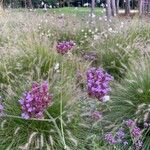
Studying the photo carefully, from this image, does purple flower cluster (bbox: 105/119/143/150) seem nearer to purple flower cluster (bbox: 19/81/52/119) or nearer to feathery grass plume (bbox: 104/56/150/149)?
feathery grass plume (bbox: 104/56/150/149)

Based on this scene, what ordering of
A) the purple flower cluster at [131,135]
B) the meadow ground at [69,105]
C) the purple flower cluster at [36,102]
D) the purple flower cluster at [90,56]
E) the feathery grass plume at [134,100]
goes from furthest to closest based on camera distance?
the purple flower cluster at [90,56], the feathery grass plume at [134,100], the purple flower cluster at [131,135], the meadow ground at [69,105], the purple flower cluster at [36,102]

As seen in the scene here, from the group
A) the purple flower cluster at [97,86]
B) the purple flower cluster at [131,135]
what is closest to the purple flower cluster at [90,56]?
the purple flower cluster at [131,135]

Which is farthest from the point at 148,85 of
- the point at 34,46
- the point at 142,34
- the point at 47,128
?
the point at 142,34

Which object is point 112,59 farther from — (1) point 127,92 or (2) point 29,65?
(1) point 127,92

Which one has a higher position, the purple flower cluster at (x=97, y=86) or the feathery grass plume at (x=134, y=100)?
the purple flower cluster at (x=97, y=86)

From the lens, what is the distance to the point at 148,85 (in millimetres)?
4906

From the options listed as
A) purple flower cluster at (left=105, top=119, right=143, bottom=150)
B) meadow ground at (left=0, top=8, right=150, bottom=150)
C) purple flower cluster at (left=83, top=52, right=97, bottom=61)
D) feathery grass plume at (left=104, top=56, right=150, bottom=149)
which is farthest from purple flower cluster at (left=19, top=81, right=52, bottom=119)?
purple flower cluster at (left=83, top=52, right=97, bottom=61)

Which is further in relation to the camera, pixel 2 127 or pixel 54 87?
pixel 54 87

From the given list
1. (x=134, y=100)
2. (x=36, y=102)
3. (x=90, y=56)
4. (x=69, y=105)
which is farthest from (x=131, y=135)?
(x=90, y=56)

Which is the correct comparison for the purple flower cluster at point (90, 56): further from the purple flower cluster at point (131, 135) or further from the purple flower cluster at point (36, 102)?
the purple flower cluster at point (36, 102)

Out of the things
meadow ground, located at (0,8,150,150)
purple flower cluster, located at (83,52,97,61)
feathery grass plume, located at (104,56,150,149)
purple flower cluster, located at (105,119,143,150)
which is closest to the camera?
meadow ground, located at (0,8,150,150)

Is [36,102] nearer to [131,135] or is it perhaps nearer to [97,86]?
[97,86]

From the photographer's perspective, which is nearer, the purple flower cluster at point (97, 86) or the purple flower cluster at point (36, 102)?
the purple flower cluster at point (36, 102)

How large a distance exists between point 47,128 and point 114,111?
0.93 m
